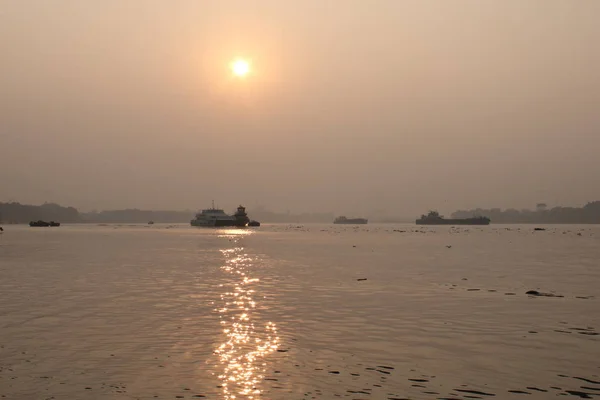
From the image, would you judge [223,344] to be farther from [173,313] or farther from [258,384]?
[173,313]

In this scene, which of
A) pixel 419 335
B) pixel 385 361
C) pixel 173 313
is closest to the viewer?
pixel 385 361

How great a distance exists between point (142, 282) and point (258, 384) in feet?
89.5

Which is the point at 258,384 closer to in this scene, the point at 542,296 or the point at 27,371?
the point at 27,371

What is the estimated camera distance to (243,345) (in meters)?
19.8

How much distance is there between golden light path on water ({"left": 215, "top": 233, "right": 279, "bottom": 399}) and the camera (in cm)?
1491

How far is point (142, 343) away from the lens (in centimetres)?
2009

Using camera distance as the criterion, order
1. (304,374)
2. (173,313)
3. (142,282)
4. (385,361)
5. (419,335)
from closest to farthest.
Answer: (304,374) < (385,361) < (419,335) < (173,313) < (142,282)

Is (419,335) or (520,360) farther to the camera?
(419,335)

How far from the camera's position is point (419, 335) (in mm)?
21953

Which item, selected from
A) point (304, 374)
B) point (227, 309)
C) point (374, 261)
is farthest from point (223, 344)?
point (374, 261)

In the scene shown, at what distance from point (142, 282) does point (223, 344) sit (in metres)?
22.2

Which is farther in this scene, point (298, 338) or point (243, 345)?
point (298, 338)

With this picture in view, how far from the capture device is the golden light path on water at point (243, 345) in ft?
48.9

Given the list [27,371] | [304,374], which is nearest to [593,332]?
[304,374]
